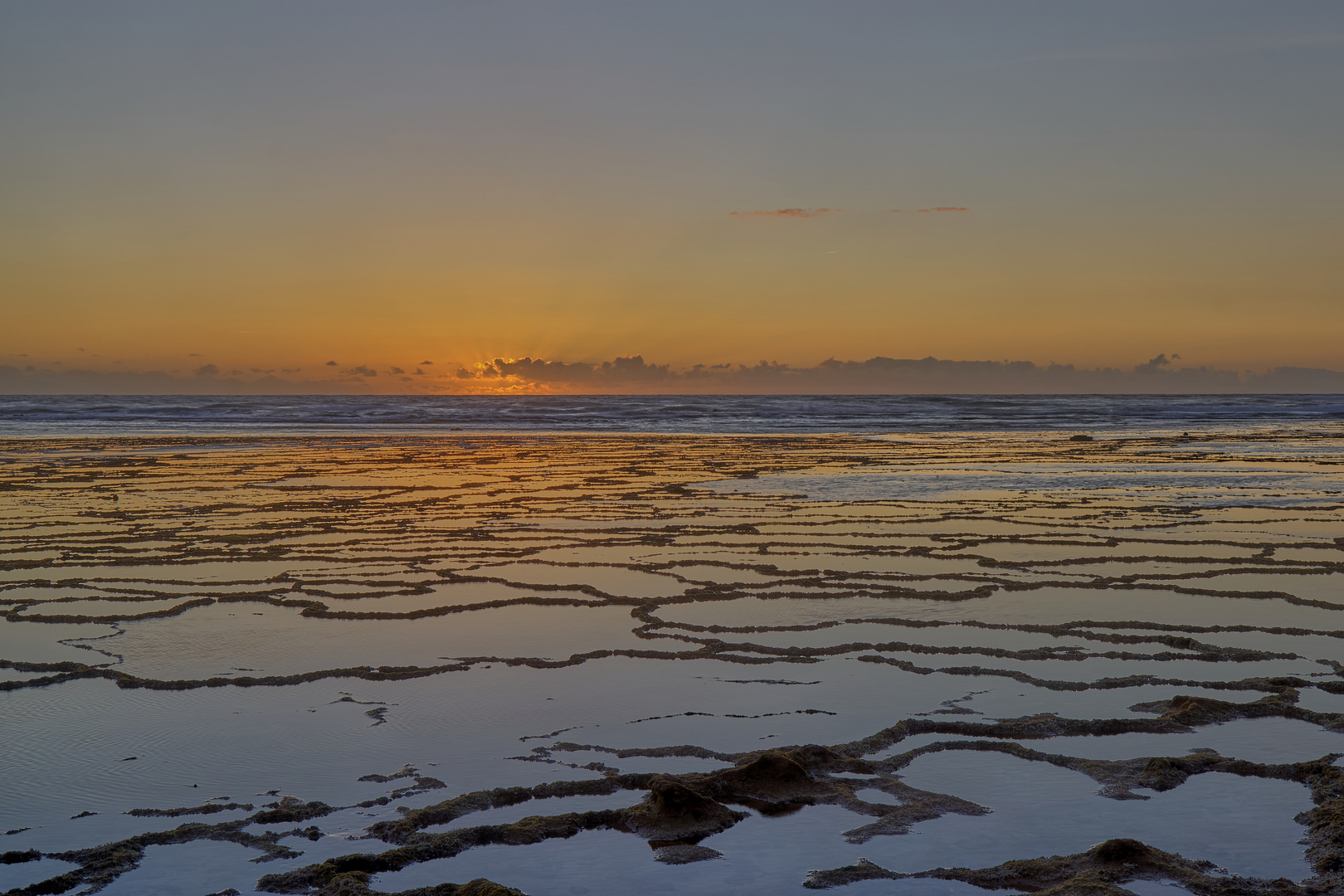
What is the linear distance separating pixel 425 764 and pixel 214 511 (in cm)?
1085

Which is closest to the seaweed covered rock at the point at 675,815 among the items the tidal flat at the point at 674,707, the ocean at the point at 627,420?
the tidal flat at the point at 674,707

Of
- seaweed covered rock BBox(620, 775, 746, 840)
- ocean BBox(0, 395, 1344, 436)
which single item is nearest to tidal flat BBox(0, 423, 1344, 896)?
seaweed covered rock BBox(620, 775, 746, 840)

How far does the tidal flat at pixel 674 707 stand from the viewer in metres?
3.73

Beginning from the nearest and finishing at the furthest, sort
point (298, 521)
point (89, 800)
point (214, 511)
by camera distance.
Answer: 1. point (89, 800)
2. point (298, 521)
3. point (214, 511)

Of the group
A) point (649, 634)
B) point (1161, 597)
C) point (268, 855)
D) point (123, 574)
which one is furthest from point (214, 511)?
point (1161, 597)

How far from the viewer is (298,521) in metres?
13.0

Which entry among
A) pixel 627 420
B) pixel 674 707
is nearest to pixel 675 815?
pixel 674 707

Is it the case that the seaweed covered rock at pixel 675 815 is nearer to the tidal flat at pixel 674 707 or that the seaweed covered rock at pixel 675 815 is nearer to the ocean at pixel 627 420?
the tidal flat at pixel 674 707

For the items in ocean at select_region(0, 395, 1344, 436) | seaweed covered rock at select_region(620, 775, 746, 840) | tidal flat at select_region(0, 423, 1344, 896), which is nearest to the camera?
tidal flat at select_region(0, 423, 1344, 896)

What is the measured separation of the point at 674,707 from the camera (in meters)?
5.43

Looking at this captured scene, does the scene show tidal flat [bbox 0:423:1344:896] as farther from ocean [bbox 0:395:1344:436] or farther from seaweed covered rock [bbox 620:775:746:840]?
ocean [bbox 0:395:1344:436]

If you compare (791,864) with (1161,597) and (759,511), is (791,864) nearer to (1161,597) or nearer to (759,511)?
(1161,597)

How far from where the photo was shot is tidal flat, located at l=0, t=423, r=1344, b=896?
3732 millimetres

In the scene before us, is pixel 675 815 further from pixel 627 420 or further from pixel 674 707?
pixel 627 420
